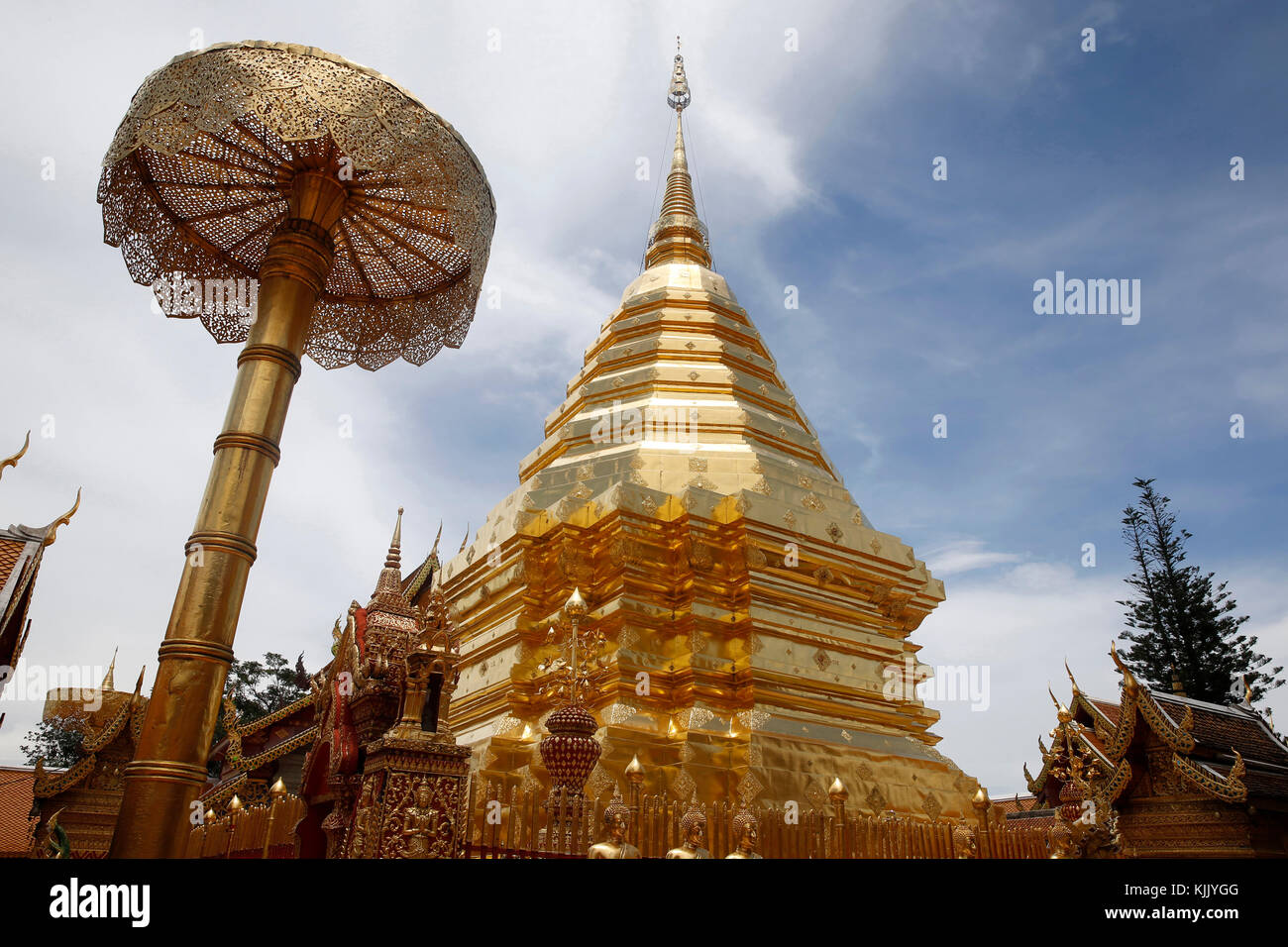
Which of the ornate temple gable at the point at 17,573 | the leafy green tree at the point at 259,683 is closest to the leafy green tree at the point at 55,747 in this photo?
the leafy green tree at the point at 259,683

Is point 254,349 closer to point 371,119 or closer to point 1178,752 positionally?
point 371,119

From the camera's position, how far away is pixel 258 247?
627 cm

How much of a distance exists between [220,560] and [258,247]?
3073mm

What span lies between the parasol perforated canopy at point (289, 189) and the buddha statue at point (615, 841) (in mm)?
3687

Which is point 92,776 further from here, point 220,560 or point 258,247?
point 220,560

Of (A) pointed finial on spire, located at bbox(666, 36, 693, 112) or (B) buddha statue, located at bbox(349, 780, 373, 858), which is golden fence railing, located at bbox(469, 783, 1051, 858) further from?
(A) pointed finial on spire, located at bbox(666, 36, 693, 112)

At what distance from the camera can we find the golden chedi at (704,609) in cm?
881

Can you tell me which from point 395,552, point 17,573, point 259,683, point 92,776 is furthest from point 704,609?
point 259,683

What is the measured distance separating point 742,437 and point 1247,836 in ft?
24.5

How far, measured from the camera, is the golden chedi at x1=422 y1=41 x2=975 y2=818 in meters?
8.81

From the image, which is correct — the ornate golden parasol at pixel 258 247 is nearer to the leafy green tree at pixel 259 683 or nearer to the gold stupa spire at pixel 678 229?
the gold stupa spire at pixel 678 229

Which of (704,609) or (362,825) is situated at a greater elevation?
(704,609)

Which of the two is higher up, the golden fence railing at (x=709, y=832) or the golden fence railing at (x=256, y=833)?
the golden fence railing at (x=709, y=832)

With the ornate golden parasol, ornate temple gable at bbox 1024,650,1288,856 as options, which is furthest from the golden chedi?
the ornate golden parasol
